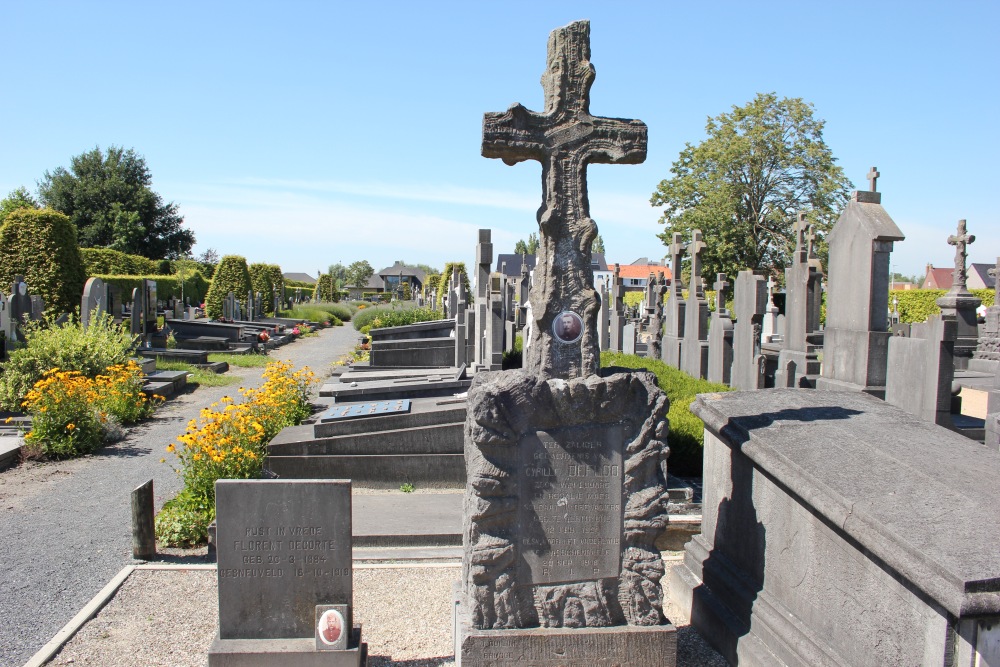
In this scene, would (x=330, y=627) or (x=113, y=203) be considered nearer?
(x=330, y=627)

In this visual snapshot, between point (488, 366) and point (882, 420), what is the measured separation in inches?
298

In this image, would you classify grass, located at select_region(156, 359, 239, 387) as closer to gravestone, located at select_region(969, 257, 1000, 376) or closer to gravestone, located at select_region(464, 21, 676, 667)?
gravestone, located at select_region(464, 21, 676, 667)

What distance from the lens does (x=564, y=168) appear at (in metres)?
4.21

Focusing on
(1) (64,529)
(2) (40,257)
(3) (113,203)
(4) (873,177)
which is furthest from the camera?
(3) (113,203)

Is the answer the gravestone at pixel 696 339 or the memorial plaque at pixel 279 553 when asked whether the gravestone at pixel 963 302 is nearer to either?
the gravestone at pixel 696 339

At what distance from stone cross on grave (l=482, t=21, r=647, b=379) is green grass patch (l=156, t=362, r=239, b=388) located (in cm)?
1429

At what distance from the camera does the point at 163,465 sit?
9430mm

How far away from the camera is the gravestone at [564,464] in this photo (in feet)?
12.8

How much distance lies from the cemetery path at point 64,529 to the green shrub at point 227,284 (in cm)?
1987

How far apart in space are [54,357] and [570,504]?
11113 millimetres

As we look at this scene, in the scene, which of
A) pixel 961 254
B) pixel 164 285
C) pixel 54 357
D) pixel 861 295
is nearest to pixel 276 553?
pixel 861 295

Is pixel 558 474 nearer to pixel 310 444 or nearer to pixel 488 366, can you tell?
pixel 310 444

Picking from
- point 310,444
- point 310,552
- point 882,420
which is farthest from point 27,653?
point 882,420

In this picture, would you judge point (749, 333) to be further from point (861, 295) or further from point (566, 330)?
point (566, 330)
